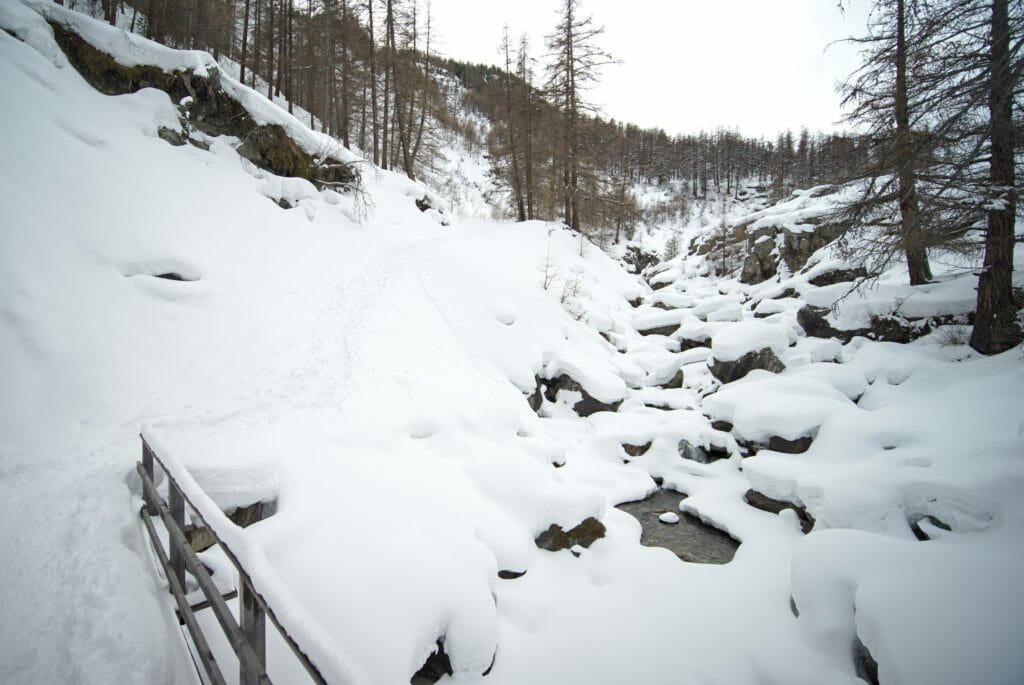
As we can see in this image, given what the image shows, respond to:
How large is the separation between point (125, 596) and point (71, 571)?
0.45 m

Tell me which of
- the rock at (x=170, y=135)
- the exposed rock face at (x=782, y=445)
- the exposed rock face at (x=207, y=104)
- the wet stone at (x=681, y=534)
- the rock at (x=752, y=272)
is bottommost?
the wet stone at (x=681, y=534)

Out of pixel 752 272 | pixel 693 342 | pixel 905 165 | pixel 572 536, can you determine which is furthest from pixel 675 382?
pixel 752 272

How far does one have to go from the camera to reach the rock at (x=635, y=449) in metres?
8.30

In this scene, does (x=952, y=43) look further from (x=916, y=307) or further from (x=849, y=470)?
(x=849, y=470)

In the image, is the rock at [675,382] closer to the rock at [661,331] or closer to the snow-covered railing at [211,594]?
the rock at [661,331]

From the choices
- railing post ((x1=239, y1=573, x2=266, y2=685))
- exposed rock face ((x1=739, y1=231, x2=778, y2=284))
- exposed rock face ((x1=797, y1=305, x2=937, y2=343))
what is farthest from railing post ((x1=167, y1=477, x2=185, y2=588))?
exposed rock face ((x1=739, y1=231, x2=778, y2=284))

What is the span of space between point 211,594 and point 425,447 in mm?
3559

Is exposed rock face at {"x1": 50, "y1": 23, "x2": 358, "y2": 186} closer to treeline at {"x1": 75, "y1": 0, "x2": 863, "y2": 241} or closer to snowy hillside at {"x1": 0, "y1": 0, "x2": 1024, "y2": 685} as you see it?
snowy hillside at {"x1": 0, "y1": 0, "x2": 1024, "y2": 685}

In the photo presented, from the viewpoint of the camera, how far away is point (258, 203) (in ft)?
33.4

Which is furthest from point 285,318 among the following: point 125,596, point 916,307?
point 916,307

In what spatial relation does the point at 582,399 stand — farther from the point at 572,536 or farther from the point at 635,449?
the point at 572,536

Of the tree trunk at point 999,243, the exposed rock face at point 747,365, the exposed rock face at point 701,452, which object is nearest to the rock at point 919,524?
the exposed rock face at point 701,452

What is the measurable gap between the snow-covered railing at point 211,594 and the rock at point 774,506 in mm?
6988

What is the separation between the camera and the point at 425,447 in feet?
18.6
